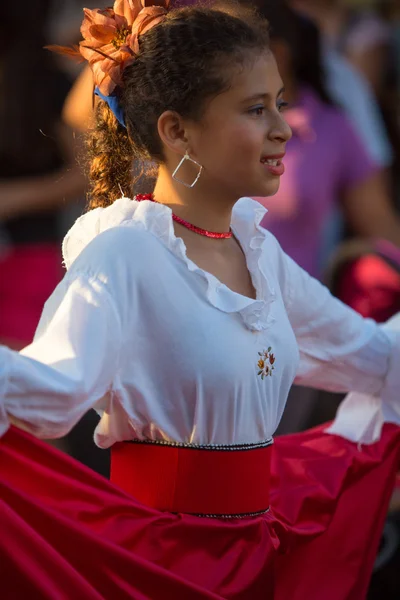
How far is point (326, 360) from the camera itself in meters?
3.07

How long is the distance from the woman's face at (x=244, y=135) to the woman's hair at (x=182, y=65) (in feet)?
0.09

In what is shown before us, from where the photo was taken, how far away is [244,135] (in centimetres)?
261

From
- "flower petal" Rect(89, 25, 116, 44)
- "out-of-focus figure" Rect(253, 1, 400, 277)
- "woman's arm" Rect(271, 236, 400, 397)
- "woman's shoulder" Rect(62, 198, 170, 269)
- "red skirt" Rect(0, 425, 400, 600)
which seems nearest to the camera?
"red skirt" Rect(0, 425, 400, 600)

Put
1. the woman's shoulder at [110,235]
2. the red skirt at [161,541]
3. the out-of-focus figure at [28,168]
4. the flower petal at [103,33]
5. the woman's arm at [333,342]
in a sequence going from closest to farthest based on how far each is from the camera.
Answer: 1. the red skirt at [161,541]
2. the woman's shoulder at [110,235]
3. the flower petal at [103,33]
4. the woman's arm at [333,342]
5. the out-of-focus figure at [28,168]

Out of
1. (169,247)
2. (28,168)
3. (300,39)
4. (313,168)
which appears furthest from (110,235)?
(28,168)

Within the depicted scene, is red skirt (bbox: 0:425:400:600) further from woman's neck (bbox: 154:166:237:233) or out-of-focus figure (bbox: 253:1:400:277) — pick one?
out-of-focus figure (bbox: 253:1:400:277)

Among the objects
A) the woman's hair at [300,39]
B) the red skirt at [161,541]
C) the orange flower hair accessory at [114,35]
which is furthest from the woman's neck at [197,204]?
the woman's hair at [300,39]

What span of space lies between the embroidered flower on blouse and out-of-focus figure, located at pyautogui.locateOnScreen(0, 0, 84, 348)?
225cm

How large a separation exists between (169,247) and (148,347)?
204 millimetres

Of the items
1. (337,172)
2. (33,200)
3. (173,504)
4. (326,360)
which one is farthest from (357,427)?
(33,200)

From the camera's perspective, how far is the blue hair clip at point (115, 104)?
8.90 feet

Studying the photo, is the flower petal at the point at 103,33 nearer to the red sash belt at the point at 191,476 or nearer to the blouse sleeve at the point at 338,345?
the blouse sleeve at the point at 338,345

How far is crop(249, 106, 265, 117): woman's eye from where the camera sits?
2.63m

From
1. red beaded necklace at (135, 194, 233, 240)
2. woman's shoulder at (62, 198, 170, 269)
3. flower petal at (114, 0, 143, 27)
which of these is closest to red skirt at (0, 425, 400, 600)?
woman's shoulder at (62, 198, 170, 269)
